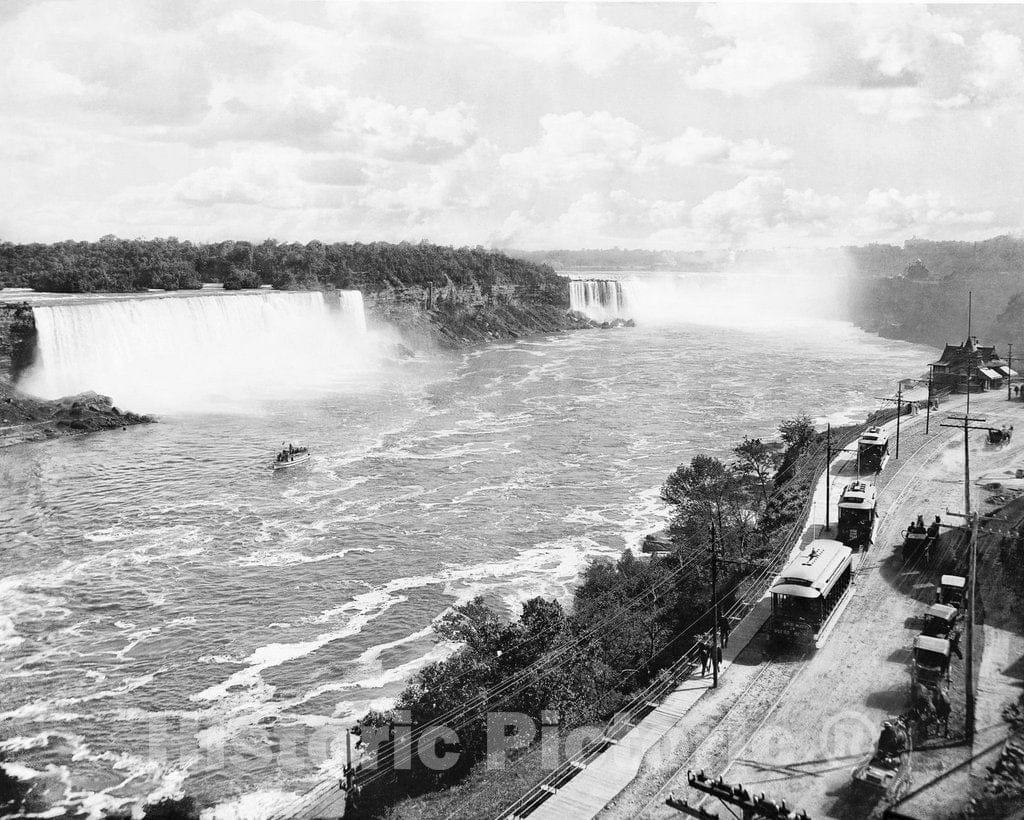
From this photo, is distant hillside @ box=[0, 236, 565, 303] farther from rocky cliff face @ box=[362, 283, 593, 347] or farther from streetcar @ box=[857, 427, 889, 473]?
streetcar @ box=[857, 427, 889, 473]

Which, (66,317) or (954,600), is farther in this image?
(66,317)

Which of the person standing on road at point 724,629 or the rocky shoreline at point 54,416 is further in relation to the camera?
the rocky shoreline at point 54,416

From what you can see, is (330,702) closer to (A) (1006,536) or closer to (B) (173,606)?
(B) (173,606)

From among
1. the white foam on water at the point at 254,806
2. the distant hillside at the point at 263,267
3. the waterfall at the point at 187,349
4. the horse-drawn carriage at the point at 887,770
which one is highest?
the distant hillside at the point at 263,267

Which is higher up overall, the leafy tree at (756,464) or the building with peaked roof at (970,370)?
the building with peaked roof at (970,370)

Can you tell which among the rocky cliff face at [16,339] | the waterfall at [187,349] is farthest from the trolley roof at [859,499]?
the rocky cliff face at [16,339]

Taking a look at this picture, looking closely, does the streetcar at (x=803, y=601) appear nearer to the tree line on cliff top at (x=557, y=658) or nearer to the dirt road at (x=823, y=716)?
the dirt road at (x=823, y=716)

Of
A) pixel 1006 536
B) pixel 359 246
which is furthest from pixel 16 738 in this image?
pixel 359 246

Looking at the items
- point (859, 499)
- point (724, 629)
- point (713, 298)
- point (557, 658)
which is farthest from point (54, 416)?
point (713, 298)
